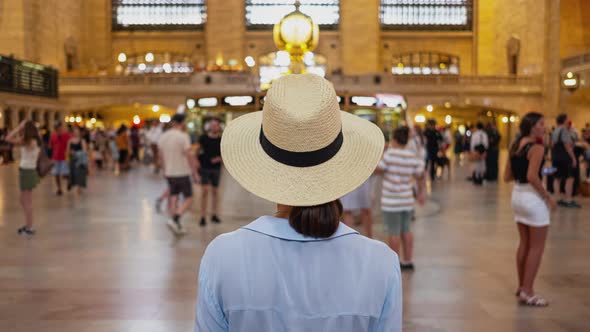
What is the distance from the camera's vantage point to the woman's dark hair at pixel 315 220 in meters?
1.77

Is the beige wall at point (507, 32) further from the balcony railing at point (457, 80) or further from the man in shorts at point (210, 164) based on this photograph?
the man in shorts at point (210, 164)

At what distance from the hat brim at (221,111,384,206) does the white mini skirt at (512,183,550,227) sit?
4.29 metres

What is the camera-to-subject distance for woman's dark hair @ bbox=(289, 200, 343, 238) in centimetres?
177

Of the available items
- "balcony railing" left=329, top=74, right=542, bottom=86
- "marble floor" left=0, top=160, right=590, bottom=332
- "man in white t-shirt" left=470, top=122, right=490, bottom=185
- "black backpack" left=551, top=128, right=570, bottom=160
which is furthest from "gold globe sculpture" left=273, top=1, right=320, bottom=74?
"balcony railing" left=329, top=74, right=542, bottom=86

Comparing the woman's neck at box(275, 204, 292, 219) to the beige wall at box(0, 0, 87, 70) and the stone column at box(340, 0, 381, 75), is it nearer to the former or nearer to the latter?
the beige wall at box(0, 0, 87, 70)

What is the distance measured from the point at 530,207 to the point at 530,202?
0.04m

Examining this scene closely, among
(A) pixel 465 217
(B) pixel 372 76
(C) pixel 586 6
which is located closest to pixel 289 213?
(A) pixel 465 217

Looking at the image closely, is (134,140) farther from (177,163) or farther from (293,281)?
(293,281)

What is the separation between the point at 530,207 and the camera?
5852 millimetres

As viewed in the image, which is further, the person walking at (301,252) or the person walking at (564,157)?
the person walking at (564,157)

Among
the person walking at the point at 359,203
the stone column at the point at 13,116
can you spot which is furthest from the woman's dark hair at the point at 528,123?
the stone column at the point at 13,116

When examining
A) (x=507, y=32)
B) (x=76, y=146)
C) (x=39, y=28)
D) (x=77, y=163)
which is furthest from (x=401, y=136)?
(x=507, y=32)

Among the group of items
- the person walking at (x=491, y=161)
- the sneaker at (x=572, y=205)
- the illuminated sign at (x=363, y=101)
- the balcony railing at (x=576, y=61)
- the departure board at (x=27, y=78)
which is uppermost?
the balcony railing at (x=576, y=61)

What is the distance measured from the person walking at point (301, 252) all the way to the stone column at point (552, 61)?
38342 mm
